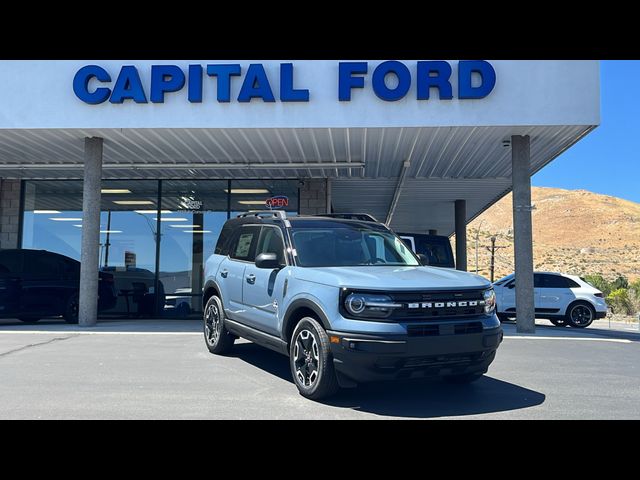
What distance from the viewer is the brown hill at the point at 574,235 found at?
2854 inches

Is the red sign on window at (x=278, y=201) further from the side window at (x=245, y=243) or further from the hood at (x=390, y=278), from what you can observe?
the hood at (x=390, y=278)

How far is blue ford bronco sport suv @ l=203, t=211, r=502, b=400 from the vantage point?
4699 millimetres

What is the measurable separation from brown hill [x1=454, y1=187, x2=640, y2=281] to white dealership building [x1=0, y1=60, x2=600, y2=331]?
51.4 metres

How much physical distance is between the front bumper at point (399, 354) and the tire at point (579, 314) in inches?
453

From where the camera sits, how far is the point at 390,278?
5.00m

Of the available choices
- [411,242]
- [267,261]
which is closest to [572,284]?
[411,242]

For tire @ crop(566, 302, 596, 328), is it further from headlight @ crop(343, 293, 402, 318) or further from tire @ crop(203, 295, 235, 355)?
headlight @ crop(343, 293, 402, 318)

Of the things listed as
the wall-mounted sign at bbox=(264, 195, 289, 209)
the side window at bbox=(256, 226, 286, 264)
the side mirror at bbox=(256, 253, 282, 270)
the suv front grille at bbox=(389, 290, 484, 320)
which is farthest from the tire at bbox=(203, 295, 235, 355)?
the wall-mounted sign at bbox=(264, 195, 289, 209)

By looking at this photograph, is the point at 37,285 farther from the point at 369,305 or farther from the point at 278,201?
the point at 369,305

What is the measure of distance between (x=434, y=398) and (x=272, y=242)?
8.70ft

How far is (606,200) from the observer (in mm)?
119812

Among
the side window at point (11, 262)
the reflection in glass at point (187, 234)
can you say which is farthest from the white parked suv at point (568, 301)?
the side window at point (11, 262)
